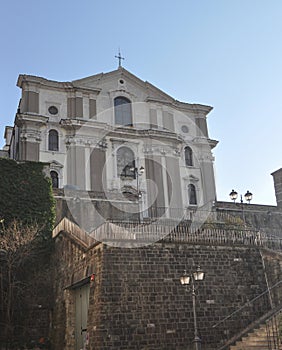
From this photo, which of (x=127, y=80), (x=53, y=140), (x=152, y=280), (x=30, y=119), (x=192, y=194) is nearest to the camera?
(x=152, y=280)

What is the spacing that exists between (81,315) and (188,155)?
25.5 metres

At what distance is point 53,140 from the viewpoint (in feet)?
123

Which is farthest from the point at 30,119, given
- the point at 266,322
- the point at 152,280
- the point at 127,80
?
the point at 266,322

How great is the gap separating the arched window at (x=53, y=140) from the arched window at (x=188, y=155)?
1147 cm

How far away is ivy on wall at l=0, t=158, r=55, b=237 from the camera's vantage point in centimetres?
2297

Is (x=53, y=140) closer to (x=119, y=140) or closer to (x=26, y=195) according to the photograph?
(x=119, y=140)

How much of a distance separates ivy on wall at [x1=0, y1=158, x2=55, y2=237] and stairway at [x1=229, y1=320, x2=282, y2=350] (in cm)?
1106

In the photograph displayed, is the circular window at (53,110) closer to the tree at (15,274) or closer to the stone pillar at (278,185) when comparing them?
the tree at (15,274)

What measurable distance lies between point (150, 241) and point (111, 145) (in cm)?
2215

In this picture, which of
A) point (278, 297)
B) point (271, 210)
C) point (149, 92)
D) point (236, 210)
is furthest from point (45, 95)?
point (278, 297)

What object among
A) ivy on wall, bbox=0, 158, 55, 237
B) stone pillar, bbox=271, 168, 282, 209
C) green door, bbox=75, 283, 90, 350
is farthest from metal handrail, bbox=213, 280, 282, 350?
stone pillar, bbox=271, 168, 282, 209

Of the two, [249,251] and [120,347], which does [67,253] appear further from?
[249,251]

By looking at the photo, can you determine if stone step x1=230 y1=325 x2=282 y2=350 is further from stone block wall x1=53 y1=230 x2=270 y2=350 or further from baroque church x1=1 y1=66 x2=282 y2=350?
stone block wall x1=53 y1=230 x2=270 y2=350

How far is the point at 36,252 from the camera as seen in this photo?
21.9m
